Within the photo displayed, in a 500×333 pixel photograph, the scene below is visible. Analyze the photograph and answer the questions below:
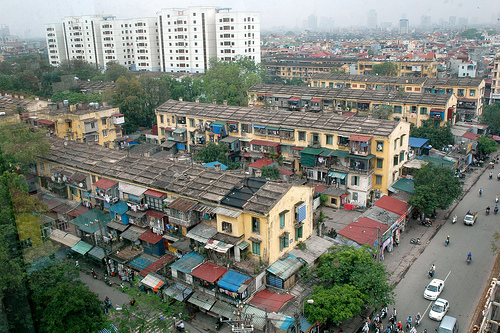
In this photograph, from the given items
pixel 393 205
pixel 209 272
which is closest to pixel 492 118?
pixel 393 205

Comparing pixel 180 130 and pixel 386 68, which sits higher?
pixel 386 68

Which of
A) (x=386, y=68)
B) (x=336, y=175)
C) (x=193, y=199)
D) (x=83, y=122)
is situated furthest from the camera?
(x=386, y=68)

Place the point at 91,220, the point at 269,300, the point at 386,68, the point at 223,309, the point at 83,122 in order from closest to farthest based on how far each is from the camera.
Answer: the point at 269,300, the point at 223,309, the point at 91,220, the point at 83,122, the point at 386,68

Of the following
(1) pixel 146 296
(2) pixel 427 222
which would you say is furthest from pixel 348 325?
(2) pixel 427 222

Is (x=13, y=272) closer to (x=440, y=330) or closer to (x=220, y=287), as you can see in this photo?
(x=220, y=287)

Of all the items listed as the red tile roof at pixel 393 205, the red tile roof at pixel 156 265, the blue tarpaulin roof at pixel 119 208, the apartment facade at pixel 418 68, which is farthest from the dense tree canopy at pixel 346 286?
the apartment facade at pixel 418 68

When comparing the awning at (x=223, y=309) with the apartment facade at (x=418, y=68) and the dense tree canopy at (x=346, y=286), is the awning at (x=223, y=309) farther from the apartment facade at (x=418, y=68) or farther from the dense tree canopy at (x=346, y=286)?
the apartment facade at (x=418, y=68)

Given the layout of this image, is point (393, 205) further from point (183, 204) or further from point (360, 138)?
point (183, 204)
